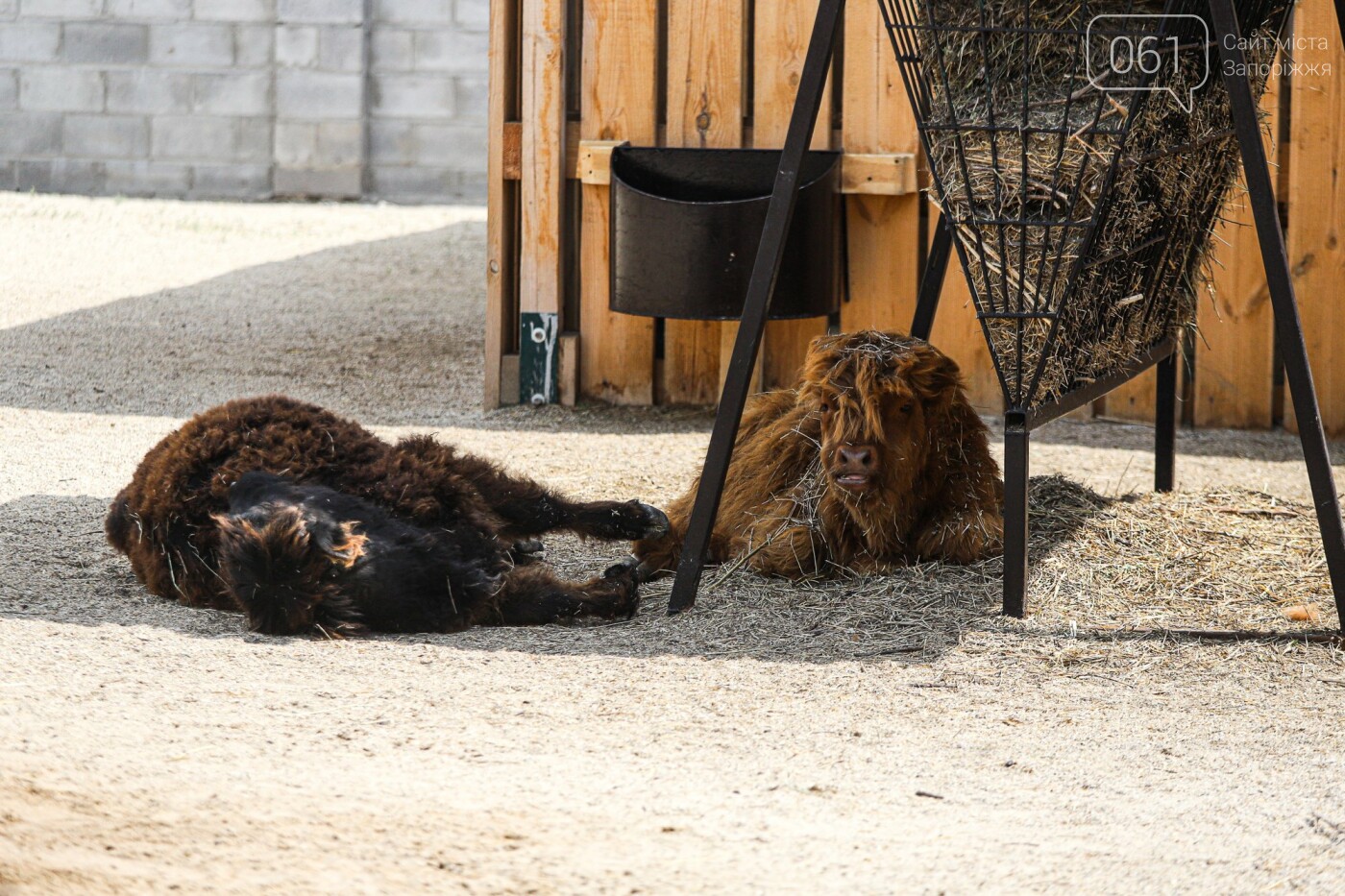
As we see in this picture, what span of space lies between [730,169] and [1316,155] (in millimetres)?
2546

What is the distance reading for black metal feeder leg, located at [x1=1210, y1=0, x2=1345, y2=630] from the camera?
364cm

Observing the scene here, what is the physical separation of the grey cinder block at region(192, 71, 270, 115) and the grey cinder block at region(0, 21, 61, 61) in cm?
139

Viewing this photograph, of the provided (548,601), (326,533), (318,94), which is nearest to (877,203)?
(548,601)

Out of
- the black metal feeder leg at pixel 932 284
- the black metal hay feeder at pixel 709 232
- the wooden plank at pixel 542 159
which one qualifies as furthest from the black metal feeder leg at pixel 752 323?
the wooden plank at pixel 542 159

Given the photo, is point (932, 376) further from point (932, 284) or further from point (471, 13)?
point (471, 13)

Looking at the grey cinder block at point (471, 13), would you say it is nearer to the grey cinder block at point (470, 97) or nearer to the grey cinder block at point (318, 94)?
the grey cinder block at point (470, 97)

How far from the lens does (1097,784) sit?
2.81 meters

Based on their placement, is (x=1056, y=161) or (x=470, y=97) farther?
(x=470, y=97)

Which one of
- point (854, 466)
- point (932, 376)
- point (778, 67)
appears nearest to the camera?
point (854, 466)

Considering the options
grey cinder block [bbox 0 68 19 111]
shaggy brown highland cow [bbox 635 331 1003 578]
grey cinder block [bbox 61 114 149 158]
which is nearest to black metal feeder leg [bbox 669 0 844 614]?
shaggy brown highland cow [bbox 635 331 1003 578]

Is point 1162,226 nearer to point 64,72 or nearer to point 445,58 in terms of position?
point 445,58

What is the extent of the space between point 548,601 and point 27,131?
1257 centimetres

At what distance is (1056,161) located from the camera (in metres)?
3.66

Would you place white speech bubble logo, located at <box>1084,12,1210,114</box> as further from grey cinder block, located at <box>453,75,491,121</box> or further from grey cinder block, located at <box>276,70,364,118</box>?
grey cinder block, located at <box>276,70,364,118</box>
